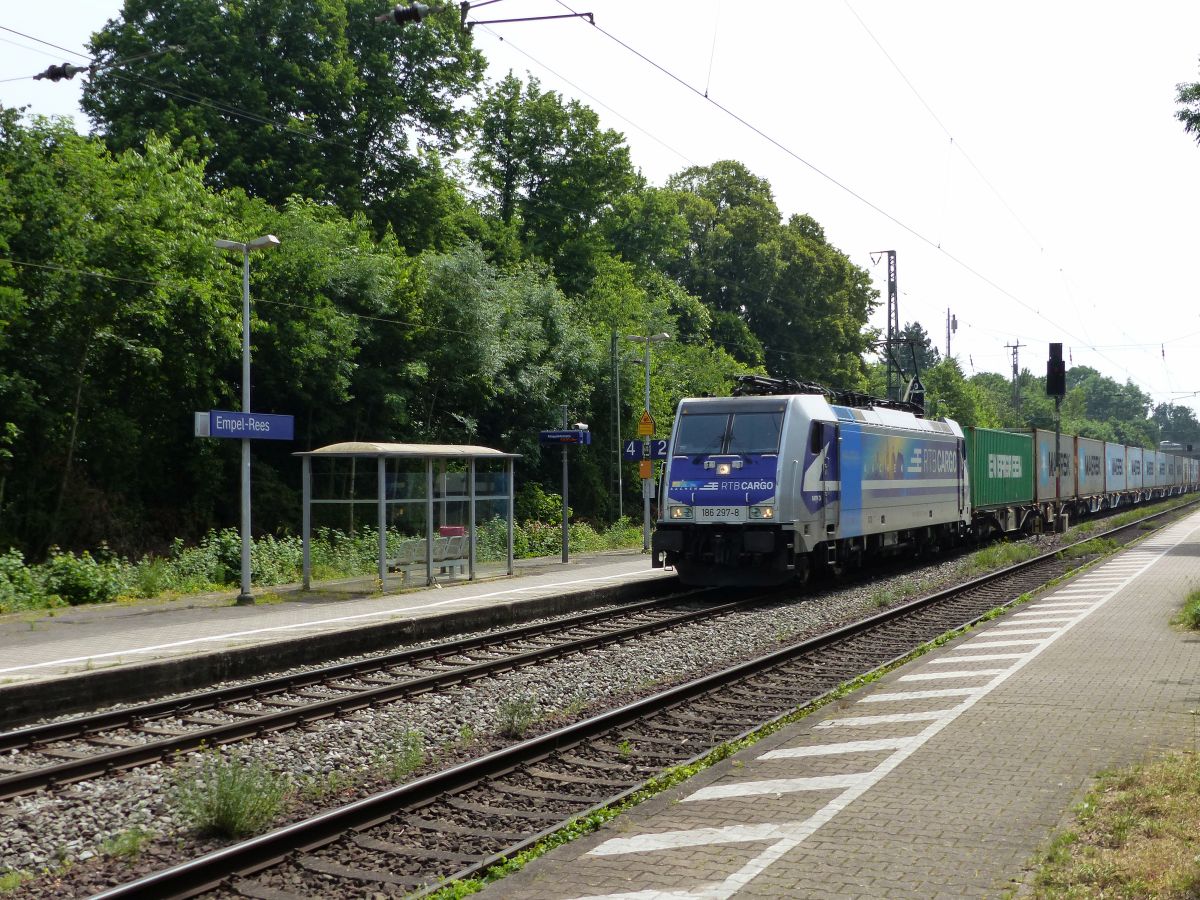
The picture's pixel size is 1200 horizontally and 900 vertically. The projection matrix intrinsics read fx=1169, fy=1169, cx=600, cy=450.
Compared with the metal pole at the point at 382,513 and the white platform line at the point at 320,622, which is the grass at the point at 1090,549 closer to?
the white platform line at the point at 320,622

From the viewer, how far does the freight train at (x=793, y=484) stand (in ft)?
60.3

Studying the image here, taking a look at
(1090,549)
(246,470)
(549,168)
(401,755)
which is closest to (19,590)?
(246,470)

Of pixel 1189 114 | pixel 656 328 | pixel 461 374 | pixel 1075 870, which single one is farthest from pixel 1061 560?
pixel 1075 870

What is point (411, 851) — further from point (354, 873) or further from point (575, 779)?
point (575, 779)

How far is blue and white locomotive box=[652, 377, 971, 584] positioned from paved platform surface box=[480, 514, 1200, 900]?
611cm

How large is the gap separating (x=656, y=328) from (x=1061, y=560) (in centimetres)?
1933

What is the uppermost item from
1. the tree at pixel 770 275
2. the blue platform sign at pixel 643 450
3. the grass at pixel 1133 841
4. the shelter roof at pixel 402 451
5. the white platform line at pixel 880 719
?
the tree at pixel 770 275

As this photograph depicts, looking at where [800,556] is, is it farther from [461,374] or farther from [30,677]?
[461,374]

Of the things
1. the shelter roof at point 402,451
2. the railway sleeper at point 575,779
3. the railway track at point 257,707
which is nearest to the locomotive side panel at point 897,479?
the shelter roof at point 402,451

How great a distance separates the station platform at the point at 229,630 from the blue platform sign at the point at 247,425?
2.57 metres

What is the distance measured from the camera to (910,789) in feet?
22.7

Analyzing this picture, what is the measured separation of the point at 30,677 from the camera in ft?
35.8

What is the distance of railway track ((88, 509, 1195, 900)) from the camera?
5930 mm

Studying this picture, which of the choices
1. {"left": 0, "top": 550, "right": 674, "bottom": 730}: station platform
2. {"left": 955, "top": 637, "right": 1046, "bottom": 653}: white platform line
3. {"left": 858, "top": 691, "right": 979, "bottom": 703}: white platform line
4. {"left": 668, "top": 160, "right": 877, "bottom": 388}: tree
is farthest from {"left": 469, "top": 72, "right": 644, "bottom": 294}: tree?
{"left": 858, "top": 691, "right": 979, "bottom": 703}: white platform line
